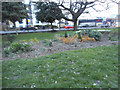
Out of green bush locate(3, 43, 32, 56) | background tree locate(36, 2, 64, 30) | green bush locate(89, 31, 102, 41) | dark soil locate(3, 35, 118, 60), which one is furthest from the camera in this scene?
background tree locate(36, 2, 64, 30)

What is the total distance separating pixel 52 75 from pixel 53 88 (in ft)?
1.92

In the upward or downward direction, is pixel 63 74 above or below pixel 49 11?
below

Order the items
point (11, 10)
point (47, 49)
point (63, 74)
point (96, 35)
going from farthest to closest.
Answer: point (11, 10), point (96, 35), point (47, 49), point (63, 74)

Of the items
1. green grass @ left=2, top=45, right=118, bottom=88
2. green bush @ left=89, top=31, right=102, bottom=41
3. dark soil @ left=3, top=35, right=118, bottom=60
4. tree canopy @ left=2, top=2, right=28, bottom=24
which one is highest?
tree canopy @ left=2, top=2, right=28, bottom=24

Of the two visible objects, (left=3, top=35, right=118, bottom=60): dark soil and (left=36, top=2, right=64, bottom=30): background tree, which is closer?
(left=3, top=35, right=118, bottom=60): dark soil

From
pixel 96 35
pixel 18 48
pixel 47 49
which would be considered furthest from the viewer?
pixel 96 35

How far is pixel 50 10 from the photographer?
677 inches

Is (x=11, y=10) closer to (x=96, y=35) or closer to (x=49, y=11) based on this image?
(x=49, y=11)

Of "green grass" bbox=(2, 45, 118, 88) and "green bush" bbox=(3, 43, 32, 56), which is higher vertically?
"green bush" bbox=(3, 43, 32, 56)

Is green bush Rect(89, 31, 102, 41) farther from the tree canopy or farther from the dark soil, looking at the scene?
the tree canopy

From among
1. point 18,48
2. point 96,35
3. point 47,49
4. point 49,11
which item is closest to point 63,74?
point 47,49

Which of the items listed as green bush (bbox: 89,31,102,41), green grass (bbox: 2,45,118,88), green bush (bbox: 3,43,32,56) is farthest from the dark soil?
green bush (bbox: 89,31,102,41)

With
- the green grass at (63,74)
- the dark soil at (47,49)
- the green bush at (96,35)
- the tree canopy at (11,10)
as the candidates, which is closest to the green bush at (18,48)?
the dark soil at (47,49)

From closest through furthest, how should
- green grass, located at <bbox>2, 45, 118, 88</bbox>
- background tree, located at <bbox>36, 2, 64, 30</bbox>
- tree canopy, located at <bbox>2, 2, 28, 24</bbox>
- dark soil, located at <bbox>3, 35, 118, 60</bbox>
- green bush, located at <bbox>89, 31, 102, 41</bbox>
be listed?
green grass, located at <bbox>2, 45, 118, 88</bbox> < dark soil, located at <bbox>3, 35, 118, 60</bbox> < green bush, located at <bbox>89, 31, 102, 41</bbox> < tree canopy, located at <bbox>2, 2, 28, 24</bbox> < background tree, located at <bbox>36, 2, 64, 30</bbox>
